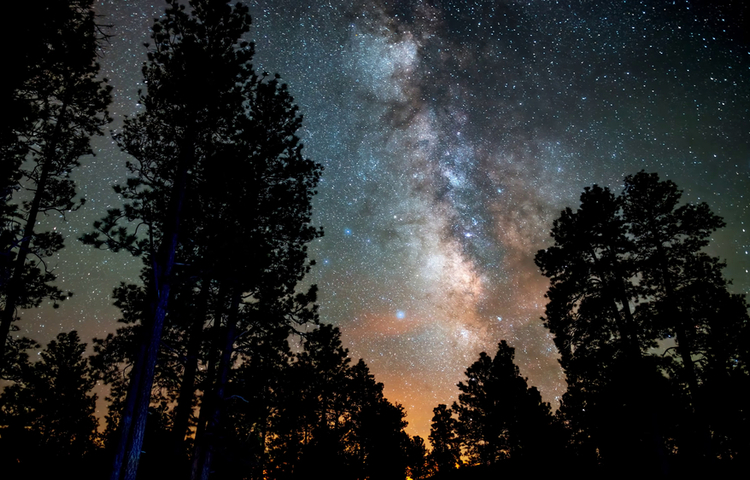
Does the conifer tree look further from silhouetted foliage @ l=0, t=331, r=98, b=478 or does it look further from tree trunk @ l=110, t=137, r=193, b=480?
silhouetted foliage @ l=0, t=331, r=98, b=478

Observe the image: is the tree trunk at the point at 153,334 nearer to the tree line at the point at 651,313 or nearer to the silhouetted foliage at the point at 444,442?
the tree line at the point at 651,313

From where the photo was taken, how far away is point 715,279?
14.8 meters

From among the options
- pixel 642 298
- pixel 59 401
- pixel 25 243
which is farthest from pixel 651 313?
pixel 59 401

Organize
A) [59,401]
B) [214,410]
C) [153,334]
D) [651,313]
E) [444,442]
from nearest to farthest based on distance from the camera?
1. [153,334]
2. [214,410]
3. [651,313]
4. [59,401]
5. [444,442]

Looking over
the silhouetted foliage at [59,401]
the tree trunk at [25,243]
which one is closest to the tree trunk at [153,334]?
the tree trunk at [25,243]

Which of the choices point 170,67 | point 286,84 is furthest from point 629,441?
point 170,67

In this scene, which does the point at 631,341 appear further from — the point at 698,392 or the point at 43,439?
the point at 43,439

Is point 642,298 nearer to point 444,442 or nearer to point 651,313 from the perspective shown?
point 651,313

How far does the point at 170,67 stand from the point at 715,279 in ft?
70.1

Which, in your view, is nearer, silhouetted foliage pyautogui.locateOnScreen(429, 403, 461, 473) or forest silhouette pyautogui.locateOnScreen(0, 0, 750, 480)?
forest silhouette pyautogui.locateOnScreen(0, 0, 750, 480)

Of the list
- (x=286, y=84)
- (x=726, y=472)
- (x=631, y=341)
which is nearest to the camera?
(x=726, y=472)

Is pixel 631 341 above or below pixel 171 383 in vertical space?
above

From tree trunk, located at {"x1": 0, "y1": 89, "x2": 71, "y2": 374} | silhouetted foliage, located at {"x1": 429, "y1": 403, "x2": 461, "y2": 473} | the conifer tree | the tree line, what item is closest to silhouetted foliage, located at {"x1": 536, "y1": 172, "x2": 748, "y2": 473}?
the tree line

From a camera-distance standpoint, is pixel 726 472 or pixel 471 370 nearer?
pixel 726 472
